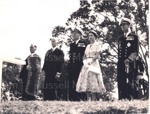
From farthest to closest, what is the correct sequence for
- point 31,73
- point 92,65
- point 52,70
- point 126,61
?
point 31,73
point 52,70
point 92,65
point 126,61

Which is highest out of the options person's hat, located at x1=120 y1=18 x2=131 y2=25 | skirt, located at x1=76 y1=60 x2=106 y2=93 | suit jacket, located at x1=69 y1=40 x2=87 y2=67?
person's hat, located at x1=120 y1=18 x2=131 y2=25

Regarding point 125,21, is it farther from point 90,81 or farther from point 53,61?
point 53,61

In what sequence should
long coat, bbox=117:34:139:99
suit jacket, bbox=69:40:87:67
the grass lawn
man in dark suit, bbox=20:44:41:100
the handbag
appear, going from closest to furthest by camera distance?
the grass lawn, long coat, bbox=117:34:139:99, the handbag, suit jacket, bbox=69:40:87:67, man in dark suit, bbox=20:44:41:100

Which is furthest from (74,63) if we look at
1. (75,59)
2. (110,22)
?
(110,22)

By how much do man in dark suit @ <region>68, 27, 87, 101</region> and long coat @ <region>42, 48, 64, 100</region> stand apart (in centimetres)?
13

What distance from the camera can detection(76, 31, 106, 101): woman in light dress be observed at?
404 centimetres

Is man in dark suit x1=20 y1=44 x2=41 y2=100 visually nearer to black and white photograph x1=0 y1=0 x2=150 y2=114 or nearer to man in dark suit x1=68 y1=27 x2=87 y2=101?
black and white photograph x1=0 y1=0 x2=150 y2=114

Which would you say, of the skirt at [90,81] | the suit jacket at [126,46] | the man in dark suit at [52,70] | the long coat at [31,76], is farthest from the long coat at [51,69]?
the suit jacket at [126,46]

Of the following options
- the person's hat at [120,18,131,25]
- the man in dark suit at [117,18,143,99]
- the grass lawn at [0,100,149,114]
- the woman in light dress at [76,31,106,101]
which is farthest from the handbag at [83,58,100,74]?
the person's hat at [120,18,131,25]

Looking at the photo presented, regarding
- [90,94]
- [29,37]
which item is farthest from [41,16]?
[90,94]

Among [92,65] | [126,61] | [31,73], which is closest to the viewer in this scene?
[126,61]

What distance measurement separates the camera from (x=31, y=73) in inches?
172

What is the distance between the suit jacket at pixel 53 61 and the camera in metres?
4.27

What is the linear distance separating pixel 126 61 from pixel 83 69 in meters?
0.47
